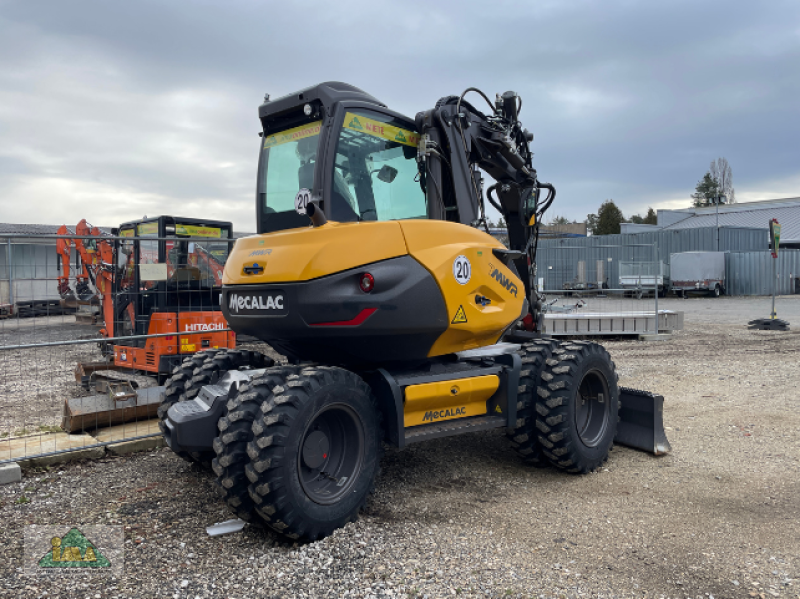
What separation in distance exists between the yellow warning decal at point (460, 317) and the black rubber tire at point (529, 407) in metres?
0.91

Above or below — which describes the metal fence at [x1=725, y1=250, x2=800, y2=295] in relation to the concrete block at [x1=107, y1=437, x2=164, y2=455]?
above

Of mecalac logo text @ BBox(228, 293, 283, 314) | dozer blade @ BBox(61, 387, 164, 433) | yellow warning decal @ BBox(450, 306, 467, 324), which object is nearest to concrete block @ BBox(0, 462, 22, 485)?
dozer blade @ BBox(61, 387, 164, 433)

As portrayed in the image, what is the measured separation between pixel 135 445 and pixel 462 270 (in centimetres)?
362

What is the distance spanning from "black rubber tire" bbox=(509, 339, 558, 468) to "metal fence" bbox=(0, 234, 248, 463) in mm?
3526

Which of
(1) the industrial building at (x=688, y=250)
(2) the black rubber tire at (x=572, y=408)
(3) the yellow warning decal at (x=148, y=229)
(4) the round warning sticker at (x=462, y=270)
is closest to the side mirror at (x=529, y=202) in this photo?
(1) the industrial building at (x=688, y=250)

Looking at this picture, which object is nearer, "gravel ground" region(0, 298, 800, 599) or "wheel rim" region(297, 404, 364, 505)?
"gravel ground" region(0, 298, 800, 599)

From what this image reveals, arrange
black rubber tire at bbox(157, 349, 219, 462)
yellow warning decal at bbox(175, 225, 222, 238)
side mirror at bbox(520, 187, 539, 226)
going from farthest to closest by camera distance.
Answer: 1. yellow warning decal at bbox(175, 225, 222, 238)
2. side mirror at bbox(520, 187, 539, 226)
3. black rubber tire at bbox(157, 349, 219, 462)

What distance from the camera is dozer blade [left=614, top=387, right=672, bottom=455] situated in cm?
604

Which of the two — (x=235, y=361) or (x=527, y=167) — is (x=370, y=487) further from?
(x=527, y=167)

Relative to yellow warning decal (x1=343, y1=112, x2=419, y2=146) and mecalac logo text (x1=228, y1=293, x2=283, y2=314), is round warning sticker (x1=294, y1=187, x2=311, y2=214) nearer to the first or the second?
yellow warning decal (x1=343, y1=112, x2=419, y2=146)

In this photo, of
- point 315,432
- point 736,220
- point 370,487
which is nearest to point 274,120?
point 315,432

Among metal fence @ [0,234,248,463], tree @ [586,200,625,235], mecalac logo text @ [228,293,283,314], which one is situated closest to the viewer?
mecalac logo text @ [228,293,283,314]

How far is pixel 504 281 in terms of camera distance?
5336mm

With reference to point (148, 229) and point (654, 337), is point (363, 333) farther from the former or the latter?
point (654, 337)
